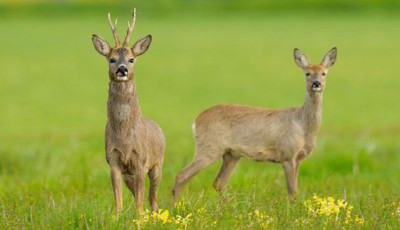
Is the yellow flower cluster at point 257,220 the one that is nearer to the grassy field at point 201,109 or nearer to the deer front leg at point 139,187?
the grassy field at point 201,109

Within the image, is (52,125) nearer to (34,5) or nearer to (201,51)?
(201,51)

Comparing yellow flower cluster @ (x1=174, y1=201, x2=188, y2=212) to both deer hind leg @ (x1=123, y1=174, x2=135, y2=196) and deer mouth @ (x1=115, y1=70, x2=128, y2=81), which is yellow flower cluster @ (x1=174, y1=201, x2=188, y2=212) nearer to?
deer hind leg @ (x1=123, y1=174, x2=135, y2=196)

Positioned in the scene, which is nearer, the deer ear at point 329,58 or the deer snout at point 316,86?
the deer snout at point 316,86

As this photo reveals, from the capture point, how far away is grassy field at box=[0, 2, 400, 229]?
27.4 feet

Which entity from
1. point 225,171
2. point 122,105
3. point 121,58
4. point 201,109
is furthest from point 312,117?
point 201,109

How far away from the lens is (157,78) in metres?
31.1

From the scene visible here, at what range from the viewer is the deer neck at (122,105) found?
8.77m

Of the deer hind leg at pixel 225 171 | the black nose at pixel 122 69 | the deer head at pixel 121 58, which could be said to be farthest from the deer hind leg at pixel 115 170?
the deer hind leg at pixel 225 171

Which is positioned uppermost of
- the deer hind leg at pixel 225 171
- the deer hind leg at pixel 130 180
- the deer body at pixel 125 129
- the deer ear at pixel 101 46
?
the deer ear at pixel 101 46

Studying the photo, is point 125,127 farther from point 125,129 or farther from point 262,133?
point 262,133

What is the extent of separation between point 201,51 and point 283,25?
33.3ft

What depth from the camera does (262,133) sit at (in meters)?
12.5

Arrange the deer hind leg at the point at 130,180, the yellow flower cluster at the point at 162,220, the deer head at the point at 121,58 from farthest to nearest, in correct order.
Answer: the deer hind leg at the point at 130,180, the deer head at the point at 121,58, the yellow flower cluster at the point at 162,220

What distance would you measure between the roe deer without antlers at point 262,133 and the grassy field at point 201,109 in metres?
0.28
